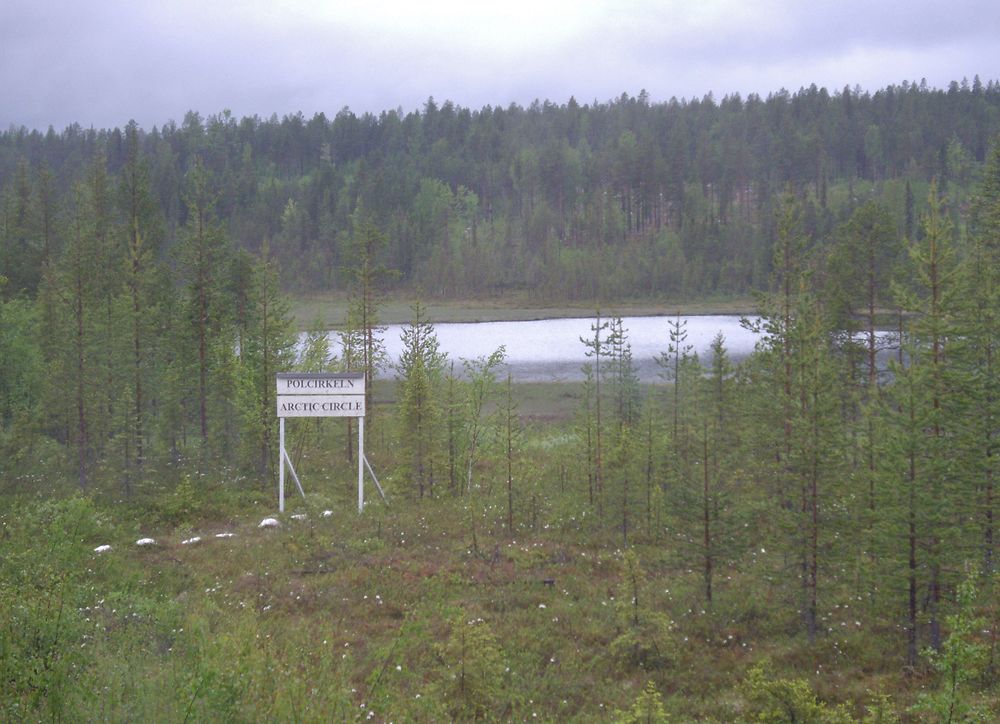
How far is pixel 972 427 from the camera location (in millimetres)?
17297

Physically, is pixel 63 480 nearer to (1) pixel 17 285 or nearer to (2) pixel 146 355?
(2) pixel 146 355

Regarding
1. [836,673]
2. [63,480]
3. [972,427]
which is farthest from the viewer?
[63,480]

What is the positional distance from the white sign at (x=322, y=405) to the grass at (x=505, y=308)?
254 feet

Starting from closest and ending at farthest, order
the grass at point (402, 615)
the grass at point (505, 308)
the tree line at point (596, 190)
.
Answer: the grass at point (402, 615)
the grass at point (505, 308)
the tree line at point (596, 190)

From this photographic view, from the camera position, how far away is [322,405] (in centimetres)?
2400

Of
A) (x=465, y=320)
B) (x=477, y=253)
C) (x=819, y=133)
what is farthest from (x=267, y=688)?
(x=819, y=133)

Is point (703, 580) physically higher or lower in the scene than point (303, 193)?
lower

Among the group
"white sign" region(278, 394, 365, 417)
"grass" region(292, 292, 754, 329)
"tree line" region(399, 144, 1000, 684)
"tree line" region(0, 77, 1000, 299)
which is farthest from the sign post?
"tree line" region(0, 77, 1000, 299)

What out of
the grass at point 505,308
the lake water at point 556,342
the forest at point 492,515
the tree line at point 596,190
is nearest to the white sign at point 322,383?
the forest at point 492,515

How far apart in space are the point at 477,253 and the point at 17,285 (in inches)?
3587

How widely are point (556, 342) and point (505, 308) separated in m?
34.7

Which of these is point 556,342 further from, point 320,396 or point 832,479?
point 832,479

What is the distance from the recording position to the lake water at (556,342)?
214ft

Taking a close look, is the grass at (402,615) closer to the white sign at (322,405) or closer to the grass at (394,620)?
the grass at (394,620)
